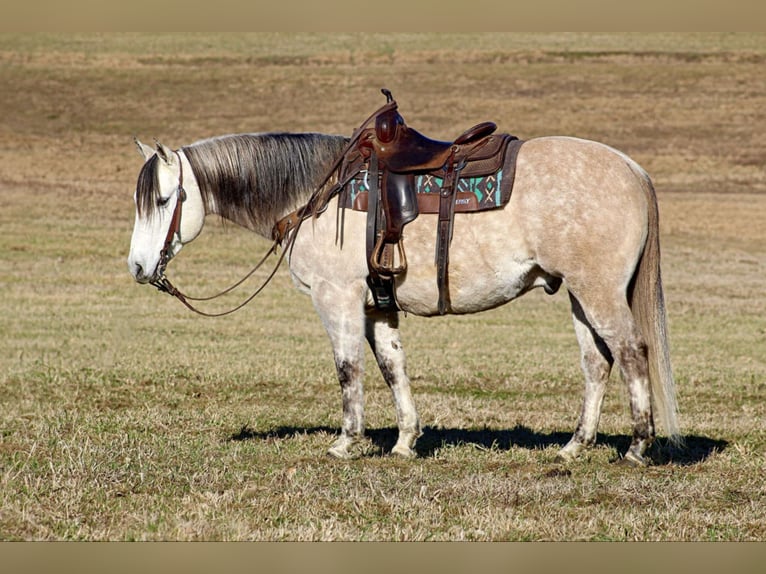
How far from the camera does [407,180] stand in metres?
8.14

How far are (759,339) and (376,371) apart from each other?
6.00 m

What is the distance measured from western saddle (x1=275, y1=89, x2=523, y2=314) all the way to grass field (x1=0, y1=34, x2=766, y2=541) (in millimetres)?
1494

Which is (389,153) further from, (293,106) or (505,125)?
(293,106)

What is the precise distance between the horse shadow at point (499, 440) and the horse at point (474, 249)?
0.40m

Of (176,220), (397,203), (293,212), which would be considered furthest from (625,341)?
(176,220)

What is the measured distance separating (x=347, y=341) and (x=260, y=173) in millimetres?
1477

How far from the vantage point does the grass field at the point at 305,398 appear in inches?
260

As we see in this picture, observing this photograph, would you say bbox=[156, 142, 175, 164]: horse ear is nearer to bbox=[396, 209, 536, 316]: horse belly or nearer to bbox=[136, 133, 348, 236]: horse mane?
bbox=[136, 133, 348, 236]: horse mane

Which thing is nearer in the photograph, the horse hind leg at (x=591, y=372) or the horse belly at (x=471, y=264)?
the horse belly at (x=471, y=264)

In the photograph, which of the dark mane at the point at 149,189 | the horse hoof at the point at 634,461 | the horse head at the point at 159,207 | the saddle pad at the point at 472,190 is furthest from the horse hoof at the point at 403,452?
the dark mane at the point at 149,189

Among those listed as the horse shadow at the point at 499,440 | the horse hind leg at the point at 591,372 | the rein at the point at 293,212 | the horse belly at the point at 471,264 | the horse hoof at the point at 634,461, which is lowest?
the horse shadow at the point at 499,440

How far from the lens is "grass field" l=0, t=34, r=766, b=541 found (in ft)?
21.7

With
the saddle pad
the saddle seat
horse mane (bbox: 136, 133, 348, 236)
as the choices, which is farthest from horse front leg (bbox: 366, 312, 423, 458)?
the saddle seat

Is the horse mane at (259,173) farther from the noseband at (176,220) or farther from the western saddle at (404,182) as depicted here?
the western saddle at (404,182)
